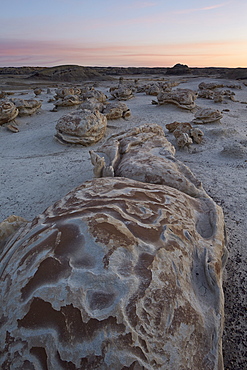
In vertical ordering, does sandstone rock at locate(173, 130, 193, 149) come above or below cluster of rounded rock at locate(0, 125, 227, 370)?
below

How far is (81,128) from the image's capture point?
5.20m

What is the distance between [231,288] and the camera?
5.80 feet

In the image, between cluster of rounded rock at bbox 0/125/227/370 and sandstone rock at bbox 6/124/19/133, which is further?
sandstone rock at bbox 6/124/19/133

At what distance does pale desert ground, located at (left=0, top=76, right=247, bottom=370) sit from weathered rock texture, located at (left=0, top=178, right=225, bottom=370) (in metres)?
0.37

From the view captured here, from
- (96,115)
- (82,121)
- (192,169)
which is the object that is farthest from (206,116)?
(192,169)

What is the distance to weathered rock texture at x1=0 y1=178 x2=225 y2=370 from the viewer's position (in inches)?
38.9

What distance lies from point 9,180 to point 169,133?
3606 millimetres

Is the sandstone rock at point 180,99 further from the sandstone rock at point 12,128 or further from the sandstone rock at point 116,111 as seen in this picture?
the sandstone rock at point 12,128

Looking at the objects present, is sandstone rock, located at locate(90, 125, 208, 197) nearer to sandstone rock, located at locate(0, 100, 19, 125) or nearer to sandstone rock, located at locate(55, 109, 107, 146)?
sandstone rock, located at locate(55, 109, 107, 146)

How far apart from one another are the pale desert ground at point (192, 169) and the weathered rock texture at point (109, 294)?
1.22ft

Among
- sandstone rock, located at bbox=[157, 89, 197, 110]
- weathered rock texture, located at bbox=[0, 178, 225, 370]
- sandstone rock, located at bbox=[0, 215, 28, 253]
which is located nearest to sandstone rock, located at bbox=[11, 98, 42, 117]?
sandstone rock, located at bbox=[157, 89, 197, 110]

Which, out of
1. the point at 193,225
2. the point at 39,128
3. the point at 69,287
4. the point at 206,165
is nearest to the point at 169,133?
the point at 206,165

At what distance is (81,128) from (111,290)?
14.6 feet

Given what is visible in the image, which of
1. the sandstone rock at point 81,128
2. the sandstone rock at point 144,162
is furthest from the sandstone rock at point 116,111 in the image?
the sandstone rock at point 144,162
